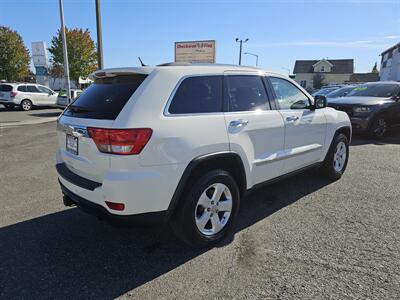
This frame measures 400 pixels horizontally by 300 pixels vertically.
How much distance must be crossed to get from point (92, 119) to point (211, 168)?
1.20 metres

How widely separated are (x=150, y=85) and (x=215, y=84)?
0.75 meters

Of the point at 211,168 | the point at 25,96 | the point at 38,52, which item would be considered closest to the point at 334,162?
the point at 211,168

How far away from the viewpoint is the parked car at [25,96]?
17519 mm

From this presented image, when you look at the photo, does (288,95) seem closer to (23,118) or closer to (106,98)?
(106,98)

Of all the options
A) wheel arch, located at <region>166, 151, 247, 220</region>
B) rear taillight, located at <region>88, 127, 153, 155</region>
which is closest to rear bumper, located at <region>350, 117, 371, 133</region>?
wheel arch, located at <region>166, 151, 247, 220</region>

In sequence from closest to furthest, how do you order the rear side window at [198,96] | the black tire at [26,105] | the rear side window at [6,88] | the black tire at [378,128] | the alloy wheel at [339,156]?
the rear side window at [198,96] < the alloy wheel at [339,156] < the black tire at [378,128] < the rear side window at [6,88] < the black tire at [26,105]

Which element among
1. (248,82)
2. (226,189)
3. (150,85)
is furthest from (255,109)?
(150,85)

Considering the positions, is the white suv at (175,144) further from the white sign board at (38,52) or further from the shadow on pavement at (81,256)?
the white sign board at (38,52)

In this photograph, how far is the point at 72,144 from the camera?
2975mm

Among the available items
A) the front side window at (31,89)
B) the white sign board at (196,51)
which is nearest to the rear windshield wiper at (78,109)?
the front side window at (31,89)

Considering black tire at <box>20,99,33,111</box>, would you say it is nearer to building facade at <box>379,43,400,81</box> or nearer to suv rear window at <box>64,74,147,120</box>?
suv rear window at <box>64,74,147,120</box>

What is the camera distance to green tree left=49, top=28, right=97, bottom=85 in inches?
1558

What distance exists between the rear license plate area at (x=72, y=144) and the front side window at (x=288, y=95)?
7.83ft

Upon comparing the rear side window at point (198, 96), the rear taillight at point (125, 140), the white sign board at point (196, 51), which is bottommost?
the rear taillight at point (125, 140)
